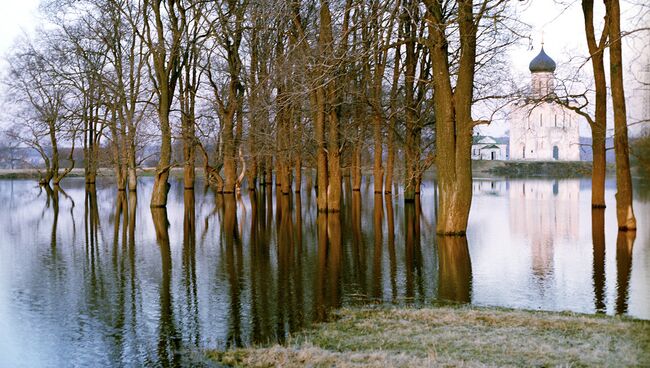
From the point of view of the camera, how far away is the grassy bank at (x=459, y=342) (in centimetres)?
736

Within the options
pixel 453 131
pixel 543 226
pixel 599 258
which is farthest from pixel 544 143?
pixel 599 258

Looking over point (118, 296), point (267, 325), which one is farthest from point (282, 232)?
point (267, 325)

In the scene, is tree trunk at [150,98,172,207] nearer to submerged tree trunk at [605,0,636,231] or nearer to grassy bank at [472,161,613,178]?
submerged tree trunk at [605,0,636,231]

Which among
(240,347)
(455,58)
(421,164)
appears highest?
(455,58)

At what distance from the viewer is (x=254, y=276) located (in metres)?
13.2

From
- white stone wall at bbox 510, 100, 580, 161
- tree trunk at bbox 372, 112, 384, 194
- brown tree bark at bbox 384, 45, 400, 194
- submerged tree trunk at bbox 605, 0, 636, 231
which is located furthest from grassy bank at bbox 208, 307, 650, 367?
white stone wall at bbox 510, 100, 580, 161

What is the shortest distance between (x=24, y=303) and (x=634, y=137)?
861cm

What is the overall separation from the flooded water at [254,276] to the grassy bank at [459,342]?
65cm

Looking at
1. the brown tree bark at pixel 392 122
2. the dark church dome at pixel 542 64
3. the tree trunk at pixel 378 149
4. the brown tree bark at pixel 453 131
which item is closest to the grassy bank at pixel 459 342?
the brown tree bark at pixel 453 131

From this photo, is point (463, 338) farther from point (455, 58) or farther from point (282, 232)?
point (455, 58)

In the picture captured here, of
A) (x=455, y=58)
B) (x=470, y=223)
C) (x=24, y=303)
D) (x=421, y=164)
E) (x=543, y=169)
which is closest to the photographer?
(x=24, y=303)

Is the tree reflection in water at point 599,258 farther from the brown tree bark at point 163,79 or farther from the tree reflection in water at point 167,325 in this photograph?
the brown tree bark at point 163,79

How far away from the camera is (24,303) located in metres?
10.9

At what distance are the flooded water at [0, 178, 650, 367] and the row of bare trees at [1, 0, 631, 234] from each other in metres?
3.24
